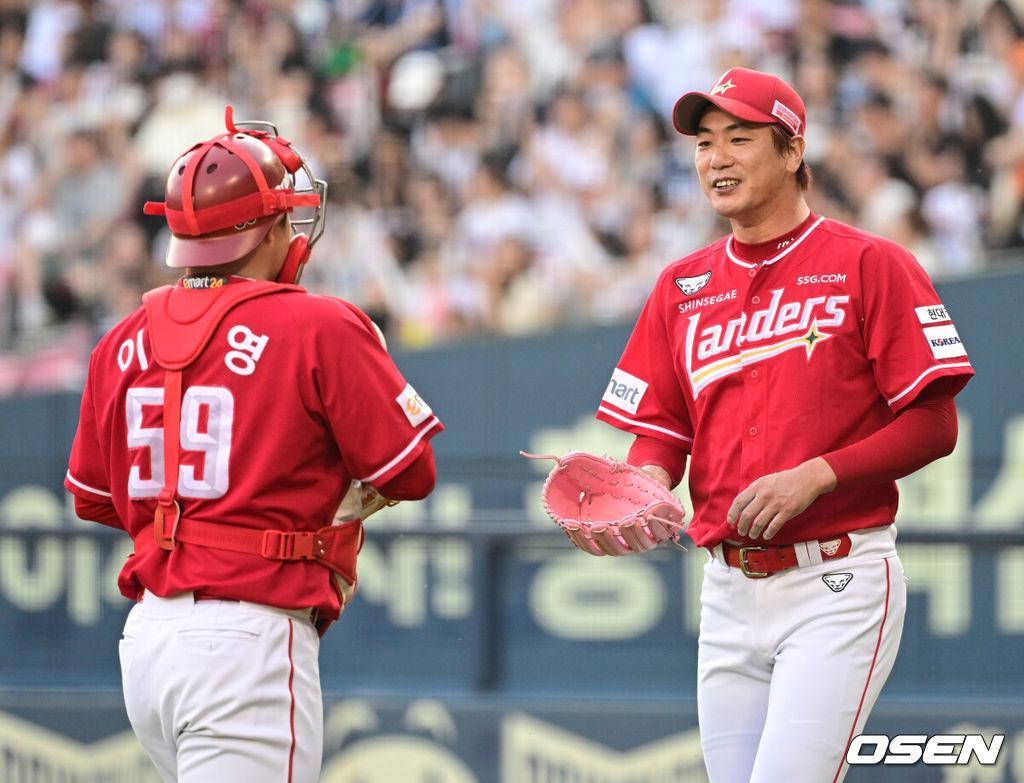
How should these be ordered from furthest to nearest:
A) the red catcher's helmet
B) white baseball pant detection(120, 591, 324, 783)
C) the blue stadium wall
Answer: the blue stadium wall → the red catcher's helmet → white baseball pant detection(120, 591, 324, 783)

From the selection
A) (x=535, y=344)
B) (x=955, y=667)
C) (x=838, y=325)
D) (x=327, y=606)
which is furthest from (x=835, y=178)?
(x=327, y=606)

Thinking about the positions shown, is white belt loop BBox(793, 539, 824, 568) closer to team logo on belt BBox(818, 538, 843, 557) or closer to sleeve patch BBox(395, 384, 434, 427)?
team logo on belt BBox(818, 538, 843, 557)

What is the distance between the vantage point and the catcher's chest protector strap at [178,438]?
277cm

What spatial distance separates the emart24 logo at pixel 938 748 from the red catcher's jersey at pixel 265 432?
2538 millimetres

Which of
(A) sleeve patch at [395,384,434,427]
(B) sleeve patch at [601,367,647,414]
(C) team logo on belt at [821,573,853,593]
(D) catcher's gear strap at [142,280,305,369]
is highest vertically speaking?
(D) catcher's gear strap at [142,280,305,369]

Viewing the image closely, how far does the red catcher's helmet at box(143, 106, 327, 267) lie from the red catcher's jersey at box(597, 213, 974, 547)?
100 centimetres

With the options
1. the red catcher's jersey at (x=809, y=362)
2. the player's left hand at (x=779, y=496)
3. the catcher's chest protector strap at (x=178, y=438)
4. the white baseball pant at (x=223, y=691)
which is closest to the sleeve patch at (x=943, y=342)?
the red catcher's jersey at (x=809, y=362)

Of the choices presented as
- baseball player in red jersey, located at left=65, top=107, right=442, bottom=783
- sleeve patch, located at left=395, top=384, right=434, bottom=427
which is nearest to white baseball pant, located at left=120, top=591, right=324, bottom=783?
baseball player in red jersey, located at left=65, top=107, right=442, bottom=783

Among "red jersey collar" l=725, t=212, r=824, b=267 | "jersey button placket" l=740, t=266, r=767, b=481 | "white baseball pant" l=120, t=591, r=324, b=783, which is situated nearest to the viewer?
"white baseball pant" l=120, t=591, r=324, b=783

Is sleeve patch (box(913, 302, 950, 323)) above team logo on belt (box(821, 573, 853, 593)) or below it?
above

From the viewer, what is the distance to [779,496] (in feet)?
9.43

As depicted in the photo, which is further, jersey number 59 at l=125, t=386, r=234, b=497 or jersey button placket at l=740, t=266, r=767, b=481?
jersey button placket at l=740, t=266, r=767, b=481

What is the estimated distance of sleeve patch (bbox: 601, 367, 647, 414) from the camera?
11.2ft

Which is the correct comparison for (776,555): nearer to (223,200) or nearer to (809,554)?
(809,554)
